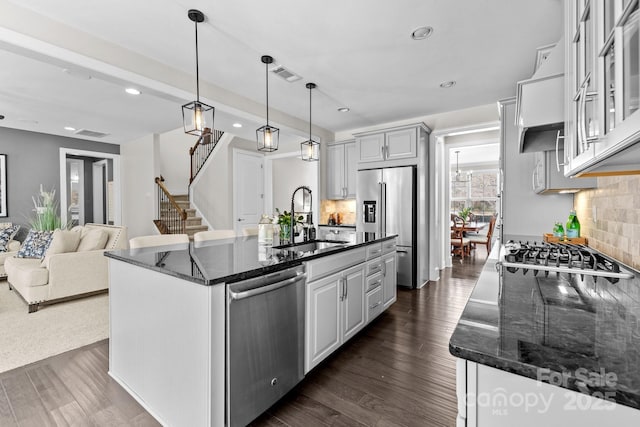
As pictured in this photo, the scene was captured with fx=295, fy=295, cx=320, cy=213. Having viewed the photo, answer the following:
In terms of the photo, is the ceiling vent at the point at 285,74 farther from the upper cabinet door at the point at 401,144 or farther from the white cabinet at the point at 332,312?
the white cabinet at the point at 332,312

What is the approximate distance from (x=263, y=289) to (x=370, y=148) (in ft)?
12.6

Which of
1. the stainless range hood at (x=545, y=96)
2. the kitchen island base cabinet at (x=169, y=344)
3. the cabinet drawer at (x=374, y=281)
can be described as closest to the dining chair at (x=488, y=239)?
the cabinet drawer at (x=374, y=281)

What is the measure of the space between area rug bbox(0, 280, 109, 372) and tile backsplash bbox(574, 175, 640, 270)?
3.95 m

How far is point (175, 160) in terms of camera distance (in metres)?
8.06

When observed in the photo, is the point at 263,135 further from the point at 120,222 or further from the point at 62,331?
the point at 120,222

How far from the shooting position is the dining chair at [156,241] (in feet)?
7.92

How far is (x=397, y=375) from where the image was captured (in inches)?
85.8

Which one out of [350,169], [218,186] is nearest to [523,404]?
[350,169]

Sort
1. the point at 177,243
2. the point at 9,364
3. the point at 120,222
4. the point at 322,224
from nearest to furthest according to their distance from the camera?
the point at 9,364, the point at 177,243, the point at 322,224, the point at 120,222

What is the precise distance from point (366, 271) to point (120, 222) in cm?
617

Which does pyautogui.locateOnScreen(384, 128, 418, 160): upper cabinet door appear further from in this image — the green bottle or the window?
the window

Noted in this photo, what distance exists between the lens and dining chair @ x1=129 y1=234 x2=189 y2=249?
241cm

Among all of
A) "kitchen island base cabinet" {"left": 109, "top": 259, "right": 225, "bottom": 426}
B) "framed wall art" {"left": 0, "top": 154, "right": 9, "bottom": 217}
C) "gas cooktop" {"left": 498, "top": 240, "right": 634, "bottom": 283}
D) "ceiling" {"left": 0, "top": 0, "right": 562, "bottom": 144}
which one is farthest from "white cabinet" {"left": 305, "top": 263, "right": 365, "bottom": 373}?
"framed wall art" {"left": 0, "top": 154, "right": 9, "bottom": 217}

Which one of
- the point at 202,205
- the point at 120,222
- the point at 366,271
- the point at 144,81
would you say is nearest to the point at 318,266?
the point at 366,271
